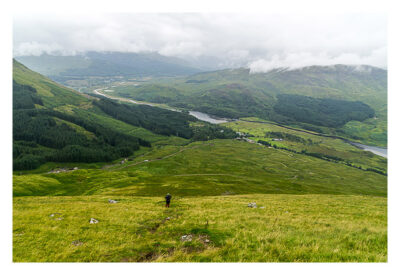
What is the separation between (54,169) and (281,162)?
209770 millimetres

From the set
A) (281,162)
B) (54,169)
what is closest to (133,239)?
(54,169)

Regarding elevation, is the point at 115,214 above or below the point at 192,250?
below

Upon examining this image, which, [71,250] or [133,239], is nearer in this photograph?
[71,250]

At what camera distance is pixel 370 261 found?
9406 mm

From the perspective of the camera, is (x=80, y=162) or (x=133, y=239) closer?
(x=133, y=239)

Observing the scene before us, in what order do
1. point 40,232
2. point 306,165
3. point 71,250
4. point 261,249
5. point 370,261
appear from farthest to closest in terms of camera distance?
point 306,165
point 40,232
point 71,250
point 261,249
point 370,261

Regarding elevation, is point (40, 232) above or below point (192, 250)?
below

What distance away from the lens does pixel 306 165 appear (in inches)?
7638
